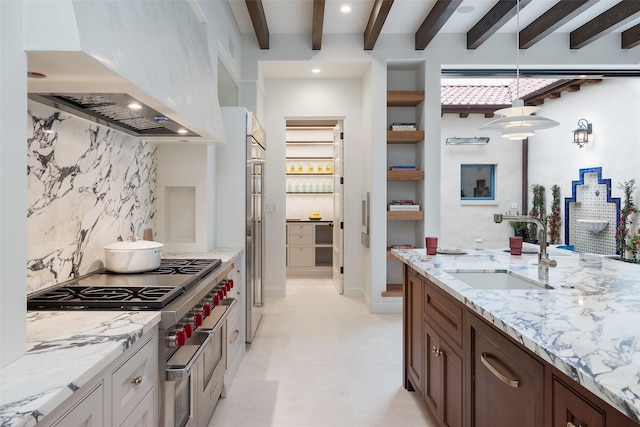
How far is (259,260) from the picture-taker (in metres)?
3.90

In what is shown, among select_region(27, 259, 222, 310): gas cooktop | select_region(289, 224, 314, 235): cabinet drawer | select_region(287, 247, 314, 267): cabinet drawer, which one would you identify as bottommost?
select_region(287, 247, 314, 267): cabinet drawer

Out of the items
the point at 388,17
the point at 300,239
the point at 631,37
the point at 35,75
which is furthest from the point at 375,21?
the point at 300,239

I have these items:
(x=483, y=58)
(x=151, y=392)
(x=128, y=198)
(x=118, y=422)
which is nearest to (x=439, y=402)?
(x=151, y=392)

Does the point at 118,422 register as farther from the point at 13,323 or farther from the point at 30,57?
the point at 30,57

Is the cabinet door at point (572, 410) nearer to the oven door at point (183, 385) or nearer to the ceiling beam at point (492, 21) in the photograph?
the oven door at point (183, 385)

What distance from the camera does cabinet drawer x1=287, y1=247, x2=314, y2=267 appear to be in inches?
269

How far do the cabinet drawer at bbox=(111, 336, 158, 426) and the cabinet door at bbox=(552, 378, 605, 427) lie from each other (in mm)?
1218

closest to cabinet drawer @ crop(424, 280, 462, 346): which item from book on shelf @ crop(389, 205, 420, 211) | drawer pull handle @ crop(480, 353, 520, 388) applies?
drawer pull handle @ crop(480, 353, 520, 388)

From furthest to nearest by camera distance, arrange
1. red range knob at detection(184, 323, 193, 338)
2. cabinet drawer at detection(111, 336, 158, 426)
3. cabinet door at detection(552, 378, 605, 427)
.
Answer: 1. red range knob at detection(184, 323, 193, 338)
2. cabinet drawer at detection(111, 336, 158, 426)
3. cabinet door at detection(552, 378, 605, 427)

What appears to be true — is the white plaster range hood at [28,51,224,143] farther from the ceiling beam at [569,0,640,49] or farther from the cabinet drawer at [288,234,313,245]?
the cabinet drawer at [288,234,313,245]

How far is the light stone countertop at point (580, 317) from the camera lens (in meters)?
0.84

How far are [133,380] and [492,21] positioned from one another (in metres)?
4.41

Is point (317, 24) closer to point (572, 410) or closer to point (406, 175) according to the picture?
point (406, 175)

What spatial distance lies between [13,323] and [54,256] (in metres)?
0.95
